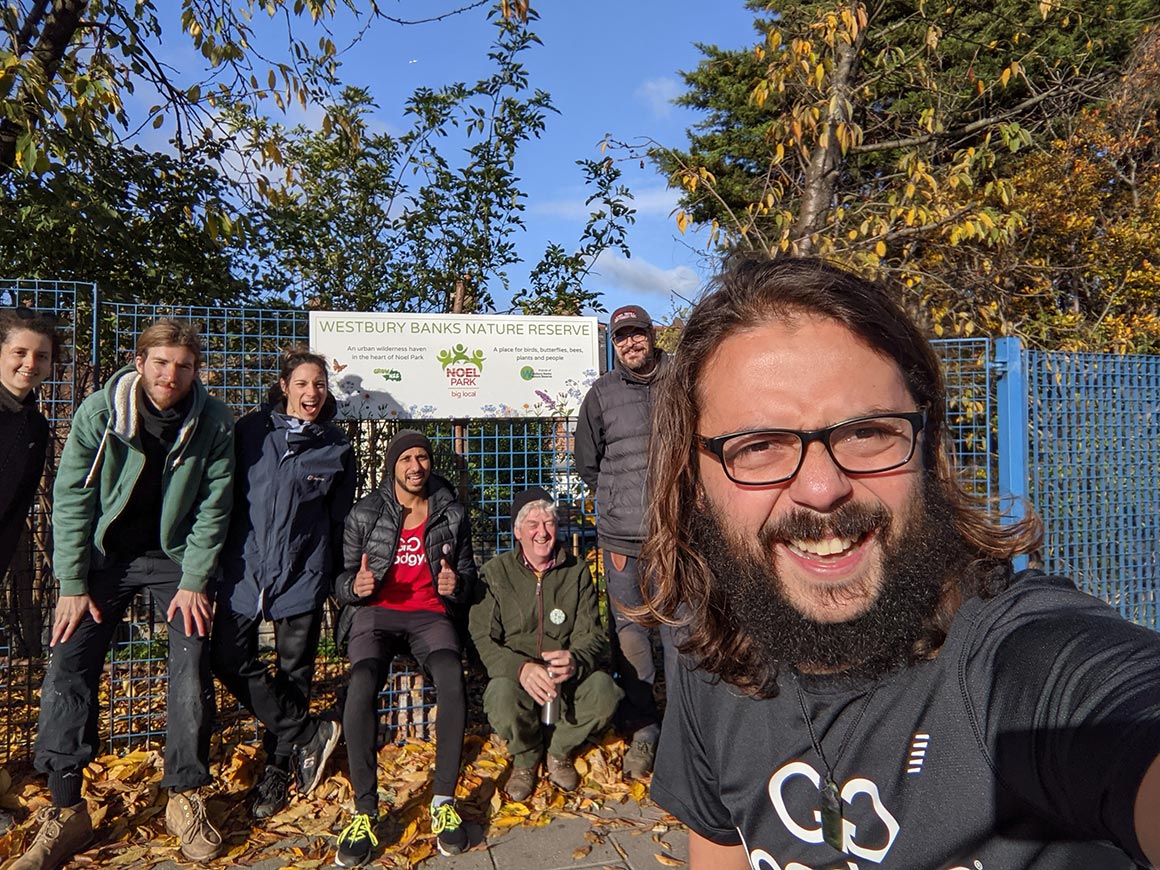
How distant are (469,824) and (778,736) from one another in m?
3.07

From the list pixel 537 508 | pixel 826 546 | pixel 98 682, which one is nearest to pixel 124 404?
pixel 98 682

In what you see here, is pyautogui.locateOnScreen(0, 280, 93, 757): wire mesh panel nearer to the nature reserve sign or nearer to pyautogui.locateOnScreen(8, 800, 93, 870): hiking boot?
pyautogui.locateOnScreen(8, 800, 93, 870): hiking boot

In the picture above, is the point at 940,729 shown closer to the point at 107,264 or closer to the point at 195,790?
the point at 195,790

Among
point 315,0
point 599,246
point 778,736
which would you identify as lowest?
point 778,736

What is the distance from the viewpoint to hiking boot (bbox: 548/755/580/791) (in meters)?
4.20

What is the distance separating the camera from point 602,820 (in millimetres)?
3957

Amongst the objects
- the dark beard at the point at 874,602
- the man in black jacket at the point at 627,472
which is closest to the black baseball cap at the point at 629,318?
the man in black jacket at the point at 627,472

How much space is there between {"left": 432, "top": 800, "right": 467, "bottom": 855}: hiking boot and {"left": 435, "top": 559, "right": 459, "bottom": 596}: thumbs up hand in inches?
41.6

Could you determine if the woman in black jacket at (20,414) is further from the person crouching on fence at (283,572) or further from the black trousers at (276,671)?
the black trousers at (276,671)

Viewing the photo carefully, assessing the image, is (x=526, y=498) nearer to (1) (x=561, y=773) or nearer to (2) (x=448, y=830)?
(1) (x=561, y=773)

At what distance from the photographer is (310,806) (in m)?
3.98

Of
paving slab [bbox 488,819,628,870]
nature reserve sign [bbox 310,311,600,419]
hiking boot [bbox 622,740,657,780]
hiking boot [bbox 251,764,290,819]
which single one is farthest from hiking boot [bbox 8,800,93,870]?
hiking boot [bbox 622,740,657,780]

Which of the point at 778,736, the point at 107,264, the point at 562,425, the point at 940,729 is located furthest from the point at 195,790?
the point at 107,264

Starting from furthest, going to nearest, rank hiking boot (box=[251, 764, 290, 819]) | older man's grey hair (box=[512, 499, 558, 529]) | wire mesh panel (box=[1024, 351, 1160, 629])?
wire mesh panel (box=[1024, 351, 1160, 629]), older man's grey hair (box=[512, 499, 558, 529]), hiking boot (box=[251, 764, 290, 819])
